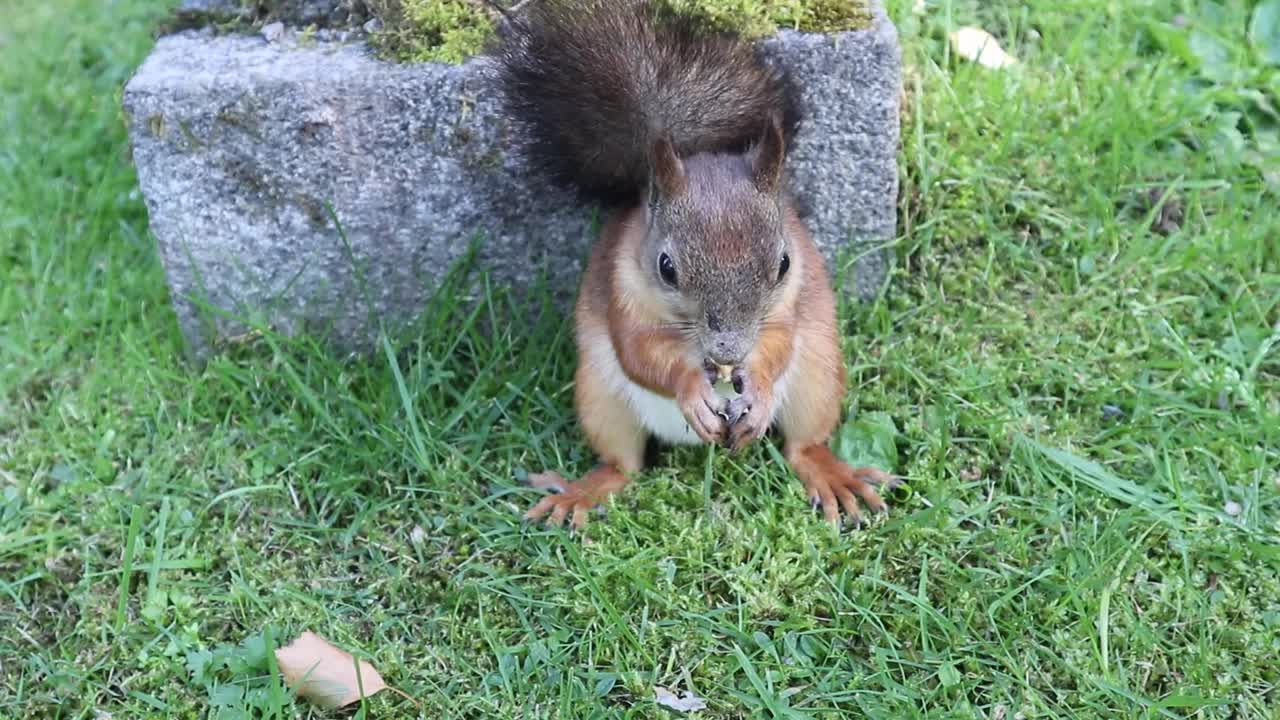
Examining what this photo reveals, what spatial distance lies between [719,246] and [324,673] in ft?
3.14

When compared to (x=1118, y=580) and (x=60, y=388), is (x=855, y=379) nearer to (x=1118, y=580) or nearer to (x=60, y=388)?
(x=1118, y=580)

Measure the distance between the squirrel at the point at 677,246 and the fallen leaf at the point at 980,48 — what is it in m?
0.86

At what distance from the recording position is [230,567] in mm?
2240

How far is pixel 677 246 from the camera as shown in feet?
6.54

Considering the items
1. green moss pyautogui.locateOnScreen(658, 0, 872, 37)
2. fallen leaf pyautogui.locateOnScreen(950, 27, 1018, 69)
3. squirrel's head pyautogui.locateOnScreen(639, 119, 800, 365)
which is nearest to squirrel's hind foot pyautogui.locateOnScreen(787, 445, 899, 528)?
squirrel's head pyautogui.locateOnScreen(639, 119, 800, 365)

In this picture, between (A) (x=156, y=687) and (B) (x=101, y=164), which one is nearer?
(A) (x=156, y=687)

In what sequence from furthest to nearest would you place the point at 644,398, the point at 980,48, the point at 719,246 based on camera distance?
1. the point at 980,48
2. the point at 644,398
3. the point at 719,246

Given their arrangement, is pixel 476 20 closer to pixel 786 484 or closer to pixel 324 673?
pixel 786 484

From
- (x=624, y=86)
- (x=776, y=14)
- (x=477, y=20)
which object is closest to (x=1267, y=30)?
(x=776, y=14)

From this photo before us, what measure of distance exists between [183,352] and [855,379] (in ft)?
4.85

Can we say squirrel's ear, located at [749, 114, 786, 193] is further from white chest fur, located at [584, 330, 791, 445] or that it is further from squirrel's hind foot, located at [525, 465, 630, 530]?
squirrel's hind foot, located at [525, 465, 630, 530]

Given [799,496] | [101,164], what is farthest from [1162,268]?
[101,164]

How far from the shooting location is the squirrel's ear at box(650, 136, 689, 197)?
1997 millimetres

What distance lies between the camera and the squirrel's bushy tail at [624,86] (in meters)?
2.14
